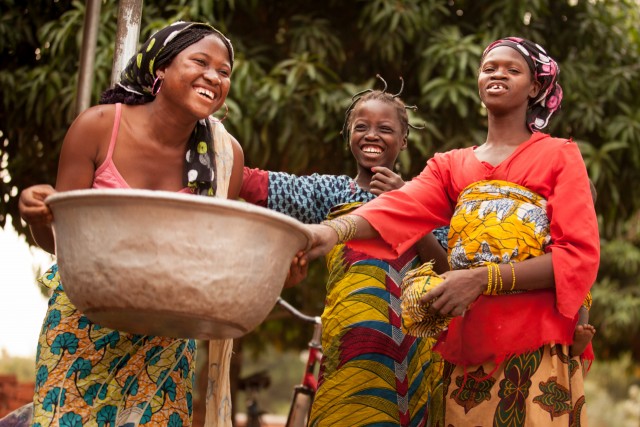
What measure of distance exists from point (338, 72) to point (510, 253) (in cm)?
372

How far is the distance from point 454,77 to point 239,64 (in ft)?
4.53

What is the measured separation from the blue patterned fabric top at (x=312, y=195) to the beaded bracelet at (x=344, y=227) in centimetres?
62

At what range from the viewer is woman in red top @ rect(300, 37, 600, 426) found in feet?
9.84

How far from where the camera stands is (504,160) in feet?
10.6

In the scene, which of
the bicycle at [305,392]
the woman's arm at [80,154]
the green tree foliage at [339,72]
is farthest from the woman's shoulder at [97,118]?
the green tree foliage at [339,72]

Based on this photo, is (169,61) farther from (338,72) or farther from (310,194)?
(338,72)

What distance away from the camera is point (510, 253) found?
3.05 m

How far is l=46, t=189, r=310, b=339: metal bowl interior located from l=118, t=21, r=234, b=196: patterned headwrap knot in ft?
2.34

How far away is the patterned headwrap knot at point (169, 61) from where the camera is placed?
3.05m

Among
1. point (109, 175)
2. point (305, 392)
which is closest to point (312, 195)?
point (109, 175)

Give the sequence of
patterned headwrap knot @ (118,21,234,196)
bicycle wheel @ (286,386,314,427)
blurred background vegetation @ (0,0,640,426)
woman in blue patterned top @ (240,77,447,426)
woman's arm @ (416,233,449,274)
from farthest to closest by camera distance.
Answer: blurred background vegetation @ (0,0,640,426)
bicycle wheel @ (286,386,314,427)
woman's arm @ (416,233,449,274)
woman in blue patterned top @ (240,77,447,426)
patterned headwrap knot @ (118,21,234,196)

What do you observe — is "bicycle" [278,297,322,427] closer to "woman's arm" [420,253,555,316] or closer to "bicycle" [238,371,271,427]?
"woman's arm" [420,253,555,316]

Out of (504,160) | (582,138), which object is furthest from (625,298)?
(504,160)

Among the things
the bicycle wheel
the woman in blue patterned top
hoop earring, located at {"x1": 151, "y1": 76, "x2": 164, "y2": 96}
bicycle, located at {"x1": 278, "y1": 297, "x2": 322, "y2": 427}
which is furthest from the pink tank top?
the bicycle wheel
